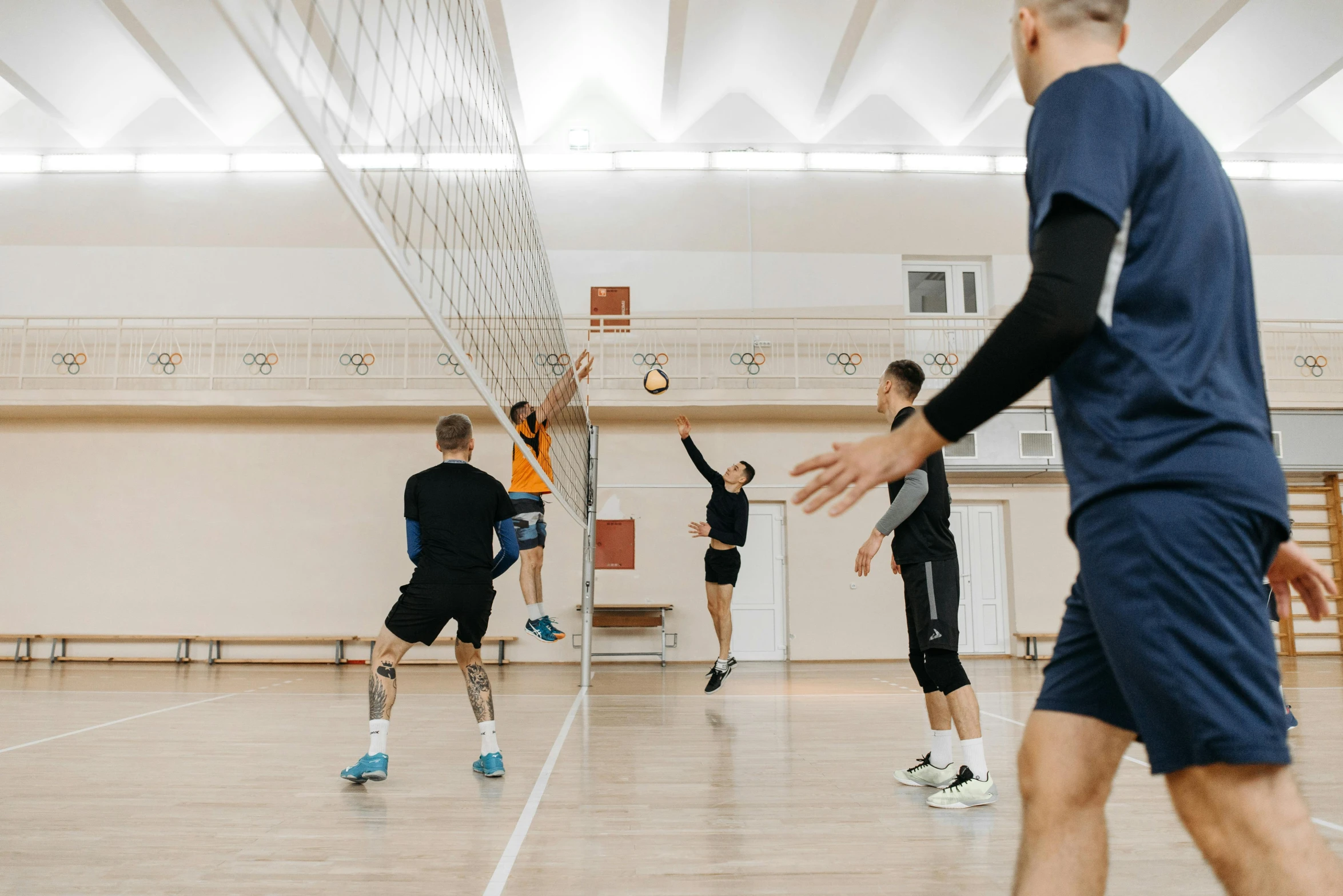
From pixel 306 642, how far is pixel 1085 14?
13.7 m

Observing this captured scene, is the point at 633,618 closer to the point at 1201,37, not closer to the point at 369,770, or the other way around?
the point at 369,770

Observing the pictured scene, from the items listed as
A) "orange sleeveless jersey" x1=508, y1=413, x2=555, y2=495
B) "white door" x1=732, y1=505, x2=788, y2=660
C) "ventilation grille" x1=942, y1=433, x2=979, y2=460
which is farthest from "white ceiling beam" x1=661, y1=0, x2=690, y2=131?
"orange sleeveless jersey" x1=508, y1=413, x2=555, y2=495

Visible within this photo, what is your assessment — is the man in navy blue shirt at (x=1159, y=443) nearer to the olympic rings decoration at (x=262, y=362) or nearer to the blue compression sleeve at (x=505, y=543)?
the blue compression sleeve at (x=505, y=543)

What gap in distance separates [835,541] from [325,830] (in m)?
11.2

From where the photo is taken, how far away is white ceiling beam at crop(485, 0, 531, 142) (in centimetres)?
1334

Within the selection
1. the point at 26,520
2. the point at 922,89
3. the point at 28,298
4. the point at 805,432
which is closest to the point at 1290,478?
the point at 805,432

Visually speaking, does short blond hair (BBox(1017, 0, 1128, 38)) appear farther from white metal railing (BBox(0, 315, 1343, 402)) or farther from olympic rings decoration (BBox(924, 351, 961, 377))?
olympic rings decoration (BBox(924, 351, 961, 377))

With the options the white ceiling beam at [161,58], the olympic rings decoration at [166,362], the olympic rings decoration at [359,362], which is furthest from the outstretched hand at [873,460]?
the white ceiling beam at [161,58]

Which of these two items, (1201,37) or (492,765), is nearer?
(492,765)

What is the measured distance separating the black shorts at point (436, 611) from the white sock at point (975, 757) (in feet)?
6.94

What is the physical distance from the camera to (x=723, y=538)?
750cm

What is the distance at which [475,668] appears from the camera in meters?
4.12

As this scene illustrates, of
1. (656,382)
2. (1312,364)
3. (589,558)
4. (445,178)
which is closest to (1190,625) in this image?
(656,382)

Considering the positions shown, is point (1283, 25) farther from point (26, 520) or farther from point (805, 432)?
point (26, 520)
